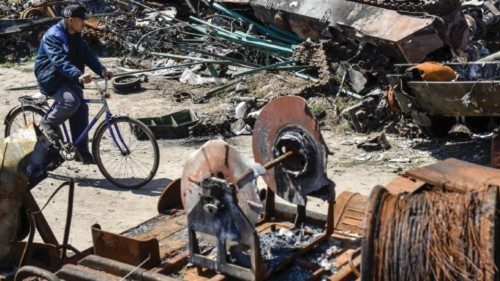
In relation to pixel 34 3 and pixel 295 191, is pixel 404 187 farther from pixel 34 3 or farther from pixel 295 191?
pixel 34 3

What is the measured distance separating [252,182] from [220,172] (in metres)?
0.25

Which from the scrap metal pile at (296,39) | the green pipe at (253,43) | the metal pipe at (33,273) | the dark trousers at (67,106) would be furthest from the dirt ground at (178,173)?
the metal pipe at (33,273)

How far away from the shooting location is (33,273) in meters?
5.30

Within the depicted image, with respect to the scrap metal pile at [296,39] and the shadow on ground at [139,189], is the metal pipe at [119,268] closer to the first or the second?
the shadow on ground at [139,189]

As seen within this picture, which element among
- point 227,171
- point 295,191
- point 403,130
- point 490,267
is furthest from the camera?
point 403,130

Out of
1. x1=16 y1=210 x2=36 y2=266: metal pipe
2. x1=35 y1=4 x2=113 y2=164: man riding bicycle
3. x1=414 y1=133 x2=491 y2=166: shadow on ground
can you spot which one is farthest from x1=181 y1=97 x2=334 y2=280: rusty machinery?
x1=414 y1=133 x2=491 y2=166: shadow on ground

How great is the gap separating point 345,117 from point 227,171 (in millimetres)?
6731

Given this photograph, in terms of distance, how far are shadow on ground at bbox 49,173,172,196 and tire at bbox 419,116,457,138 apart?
3.33 meters

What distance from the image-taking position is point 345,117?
1152cm

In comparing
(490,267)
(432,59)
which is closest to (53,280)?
(490,267)

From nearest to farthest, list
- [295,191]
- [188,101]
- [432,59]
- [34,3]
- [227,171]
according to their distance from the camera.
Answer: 1. [227,171]
2. [295,191]
3. [432,59]
4. [188,101]
5. [34,3]

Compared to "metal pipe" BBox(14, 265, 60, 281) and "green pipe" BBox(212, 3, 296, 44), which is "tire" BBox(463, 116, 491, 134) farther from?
"metal pipe" BBox(14, 265, 60, 281)

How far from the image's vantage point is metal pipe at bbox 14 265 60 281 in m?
5.15

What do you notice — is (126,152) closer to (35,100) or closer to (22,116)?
(35,100)
